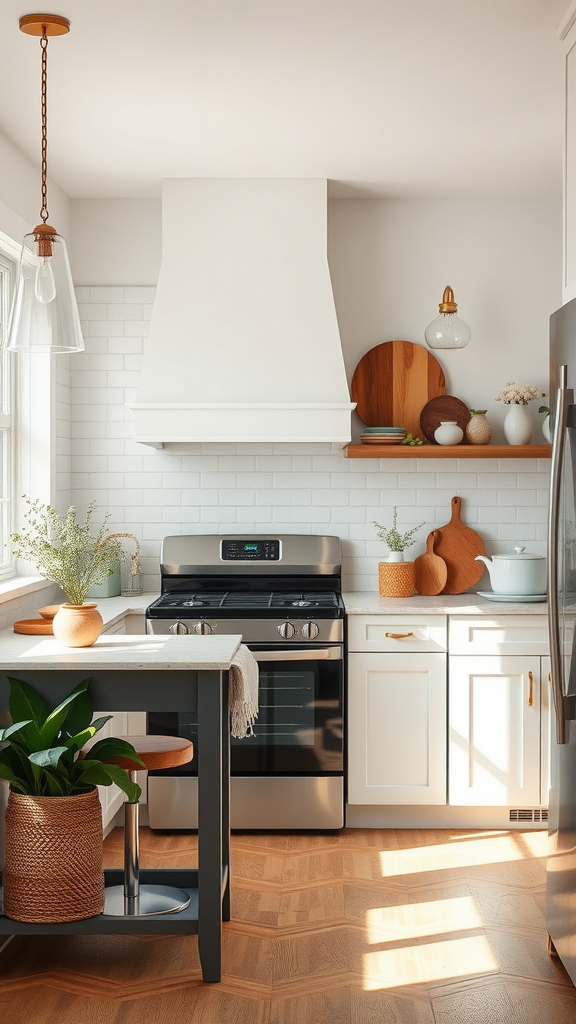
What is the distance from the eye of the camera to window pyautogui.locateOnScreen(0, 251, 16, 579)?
409 cm

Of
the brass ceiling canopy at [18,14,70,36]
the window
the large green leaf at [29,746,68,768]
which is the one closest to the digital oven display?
the window

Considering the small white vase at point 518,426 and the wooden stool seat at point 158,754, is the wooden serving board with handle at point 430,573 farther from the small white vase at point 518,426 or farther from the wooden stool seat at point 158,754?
the wooden stool seat at point 158,754

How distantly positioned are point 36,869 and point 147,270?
2937 mm

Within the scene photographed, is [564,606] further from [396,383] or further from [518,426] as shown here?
[396,383]

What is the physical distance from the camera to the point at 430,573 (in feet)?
15.6

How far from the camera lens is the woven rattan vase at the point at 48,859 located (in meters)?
2.86

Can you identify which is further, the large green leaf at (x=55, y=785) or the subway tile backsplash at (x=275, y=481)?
the subway tile backsplash at (x=275, y=481)

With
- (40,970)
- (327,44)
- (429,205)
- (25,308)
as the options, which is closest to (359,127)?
(327,44)

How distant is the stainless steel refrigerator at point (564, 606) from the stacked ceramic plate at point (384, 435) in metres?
1.77

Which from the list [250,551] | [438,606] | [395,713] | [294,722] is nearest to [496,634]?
[438,606]

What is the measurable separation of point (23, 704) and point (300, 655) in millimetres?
1557

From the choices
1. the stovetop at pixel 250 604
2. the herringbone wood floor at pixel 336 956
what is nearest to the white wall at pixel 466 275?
the stovetop at pixel 250 604

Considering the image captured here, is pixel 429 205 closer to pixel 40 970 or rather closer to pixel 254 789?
pixel 254 789

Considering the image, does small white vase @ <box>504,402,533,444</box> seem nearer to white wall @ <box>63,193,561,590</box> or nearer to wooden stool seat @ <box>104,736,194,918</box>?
white wall @ <box>63,193,561,590</box>
